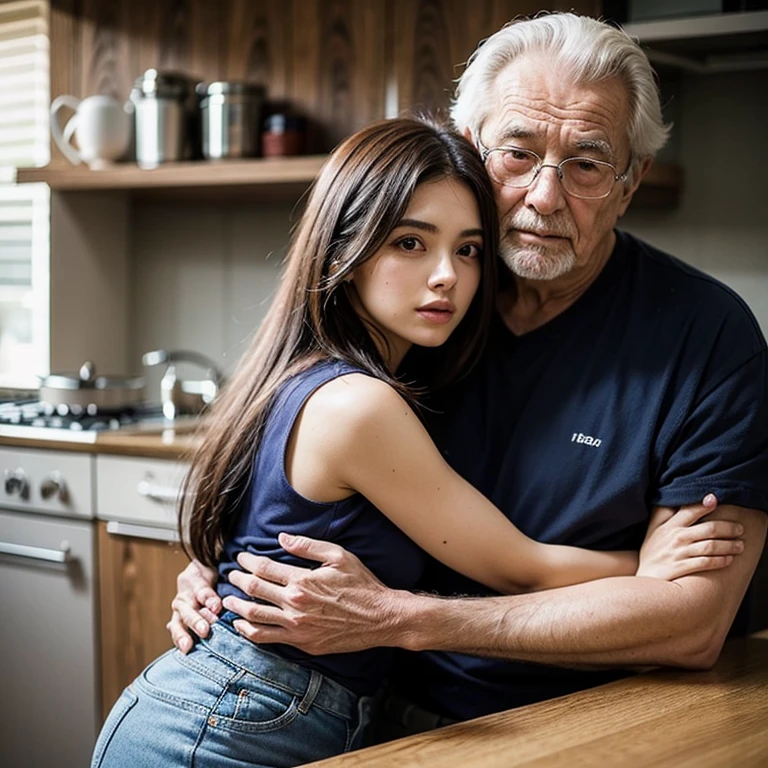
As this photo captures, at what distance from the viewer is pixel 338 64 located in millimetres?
2832

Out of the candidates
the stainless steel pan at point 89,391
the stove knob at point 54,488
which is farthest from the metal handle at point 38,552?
the stainless steel pan at point 89,391

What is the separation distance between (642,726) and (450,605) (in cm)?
31

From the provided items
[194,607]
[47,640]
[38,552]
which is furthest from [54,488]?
[194,607]

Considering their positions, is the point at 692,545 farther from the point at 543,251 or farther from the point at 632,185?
the point at 632,185

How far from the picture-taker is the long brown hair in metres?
1.55

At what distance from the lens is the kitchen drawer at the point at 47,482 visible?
2639 mm

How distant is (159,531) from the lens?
2.55 m

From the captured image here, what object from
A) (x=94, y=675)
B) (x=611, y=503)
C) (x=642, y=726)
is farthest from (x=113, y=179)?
(x=642, y=726)

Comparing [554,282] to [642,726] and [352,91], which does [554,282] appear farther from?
[352,91]

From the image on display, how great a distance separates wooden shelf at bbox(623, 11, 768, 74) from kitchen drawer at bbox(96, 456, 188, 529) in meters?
1.34

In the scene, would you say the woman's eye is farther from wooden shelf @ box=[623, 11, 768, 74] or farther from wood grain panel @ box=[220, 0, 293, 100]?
wood grain panel @ box=[220, 0, 293, 100]

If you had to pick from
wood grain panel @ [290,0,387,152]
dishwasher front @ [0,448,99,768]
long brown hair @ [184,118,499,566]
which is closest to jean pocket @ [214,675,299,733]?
long brown hair @ [184,118,499,566]

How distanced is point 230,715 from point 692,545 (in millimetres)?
656

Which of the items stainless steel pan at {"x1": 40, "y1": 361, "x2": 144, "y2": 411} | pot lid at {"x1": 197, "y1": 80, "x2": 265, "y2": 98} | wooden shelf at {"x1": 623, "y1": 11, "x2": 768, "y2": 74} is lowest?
stainless steel pan at {"x1": 40, "y1": 361, "x2": 144, "y2": 411}
